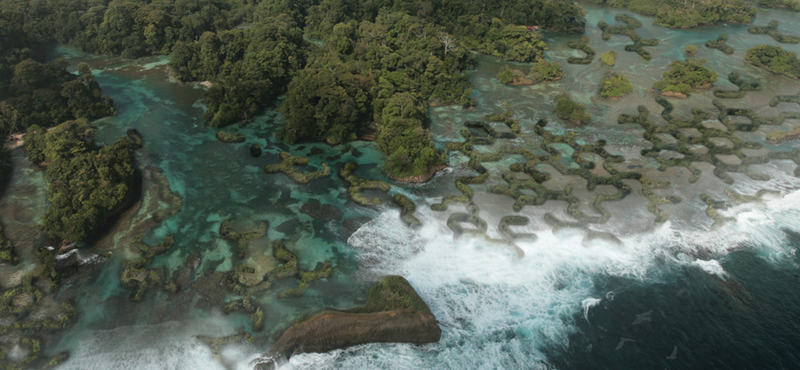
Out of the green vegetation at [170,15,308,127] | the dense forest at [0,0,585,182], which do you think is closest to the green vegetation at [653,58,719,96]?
the dense forest at [0,0,585,182]

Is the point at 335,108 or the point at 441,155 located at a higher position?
the point at 335,108

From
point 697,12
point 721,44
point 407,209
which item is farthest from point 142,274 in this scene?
point 697,12

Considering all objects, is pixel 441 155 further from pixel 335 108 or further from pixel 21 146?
pixel 21 146

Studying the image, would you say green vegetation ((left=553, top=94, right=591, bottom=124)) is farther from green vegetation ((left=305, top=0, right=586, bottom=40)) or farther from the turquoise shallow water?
green vegetation ((left=305, top=0, right=586, bottom=40))

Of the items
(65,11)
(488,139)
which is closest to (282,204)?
(488,139)

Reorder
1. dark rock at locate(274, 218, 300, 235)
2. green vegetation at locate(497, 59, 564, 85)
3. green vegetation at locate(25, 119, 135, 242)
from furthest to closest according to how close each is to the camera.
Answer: green vegetation at locate(497, 59, 564, 85)
dark rock at locate(274, 218, 300, 235)
green vegetation at locate(25, 119, 135, 242)
